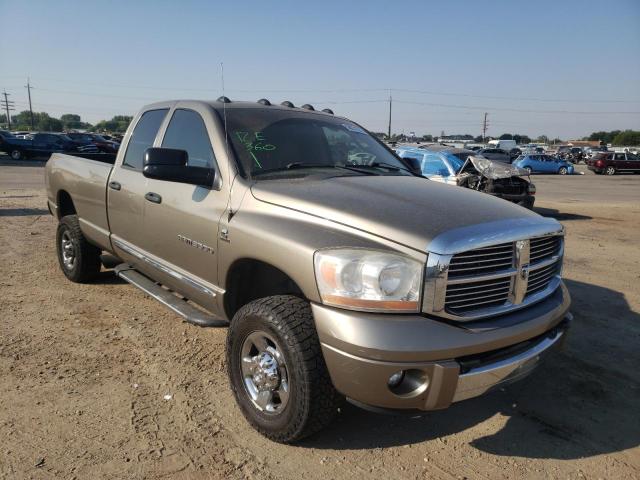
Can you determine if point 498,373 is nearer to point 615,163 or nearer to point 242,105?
point 242,105

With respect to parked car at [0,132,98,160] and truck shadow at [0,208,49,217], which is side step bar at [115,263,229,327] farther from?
parked car at [0,132,98,160]

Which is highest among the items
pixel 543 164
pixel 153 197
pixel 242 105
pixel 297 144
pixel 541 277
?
pixel 242 105

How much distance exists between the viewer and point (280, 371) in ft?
8.89

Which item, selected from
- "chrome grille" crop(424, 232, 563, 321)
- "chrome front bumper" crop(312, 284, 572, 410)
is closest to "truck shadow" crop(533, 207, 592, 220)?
"chrome grille" crop(424, 232, 563, 321)

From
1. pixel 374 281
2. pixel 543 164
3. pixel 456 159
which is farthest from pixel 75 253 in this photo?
pixel 543 164

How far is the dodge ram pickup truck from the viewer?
231 centimetres

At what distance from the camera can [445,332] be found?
7.55 feet

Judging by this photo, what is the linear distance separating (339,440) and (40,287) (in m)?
4.04

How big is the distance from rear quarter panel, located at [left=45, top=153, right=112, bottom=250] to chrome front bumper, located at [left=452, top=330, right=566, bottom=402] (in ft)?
11.6

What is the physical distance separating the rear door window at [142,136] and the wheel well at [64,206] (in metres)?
1.78

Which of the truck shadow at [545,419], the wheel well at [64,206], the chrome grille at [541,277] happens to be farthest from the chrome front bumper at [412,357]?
the wheel well at [64,206]

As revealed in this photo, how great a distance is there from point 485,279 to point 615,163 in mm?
38919

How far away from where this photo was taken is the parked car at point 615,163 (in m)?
35.3

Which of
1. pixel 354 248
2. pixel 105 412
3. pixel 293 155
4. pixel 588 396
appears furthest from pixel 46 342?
pixel 588 396
